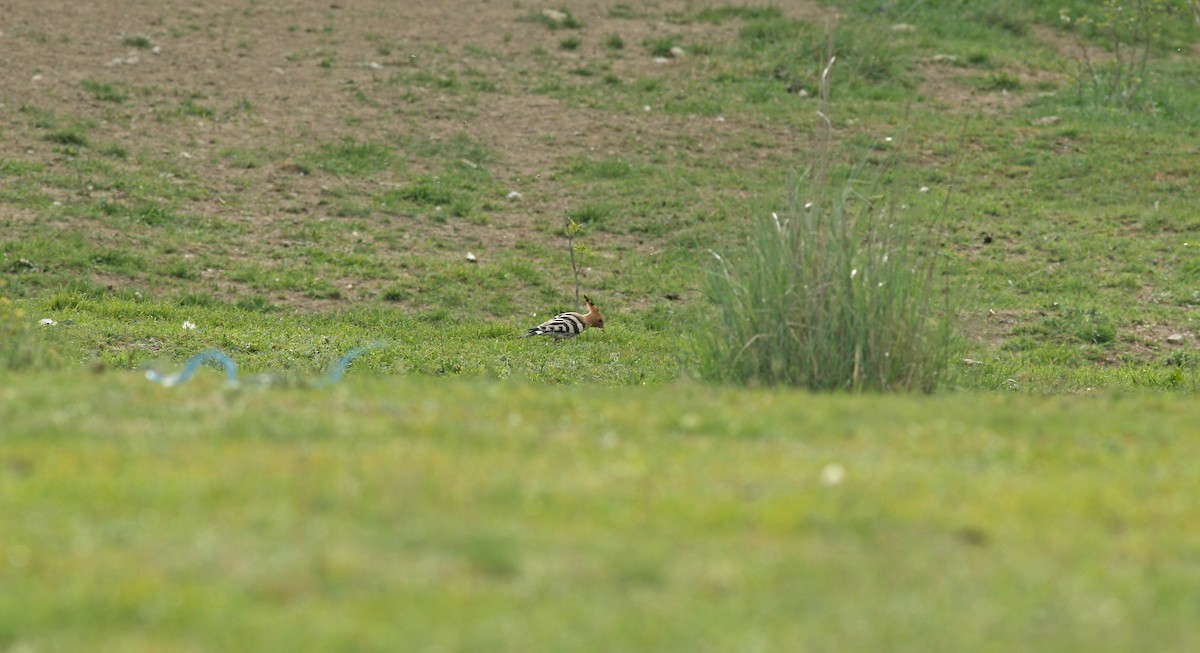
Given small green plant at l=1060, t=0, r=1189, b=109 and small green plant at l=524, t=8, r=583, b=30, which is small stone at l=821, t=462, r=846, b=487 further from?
small green plant at l=524, t=8, r=583, b=30

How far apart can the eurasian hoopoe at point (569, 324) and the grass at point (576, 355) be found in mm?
336

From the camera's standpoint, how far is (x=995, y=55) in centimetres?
2139

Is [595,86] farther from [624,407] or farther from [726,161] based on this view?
[624,407]

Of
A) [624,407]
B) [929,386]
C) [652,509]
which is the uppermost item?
[652,509]

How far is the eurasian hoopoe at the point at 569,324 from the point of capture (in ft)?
41.4

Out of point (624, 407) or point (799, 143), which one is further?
point (799, 143)

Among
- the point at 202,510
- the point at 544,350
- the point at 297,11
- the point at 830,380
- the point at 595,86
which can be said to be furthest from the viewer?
the point at 297,11

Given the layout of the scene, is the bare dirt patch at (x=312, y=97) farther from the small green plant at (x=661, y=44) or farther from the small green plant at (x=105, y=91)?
the small green plant at (x=661, y=44)

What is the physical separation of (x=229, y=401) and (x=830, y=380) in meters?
3.56

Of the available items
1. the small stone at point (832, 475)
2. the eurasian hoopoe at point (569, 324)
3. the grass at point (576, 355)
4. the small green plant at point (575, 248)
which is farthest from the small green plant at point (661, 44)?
the small stone at point (832, 475)

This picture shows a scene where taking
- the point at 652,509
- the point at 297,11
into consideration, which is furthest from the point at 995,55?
the point at 652,509

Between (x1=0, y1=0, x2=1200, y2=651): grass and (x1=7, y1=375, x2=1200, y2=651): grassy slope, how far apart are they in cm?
2

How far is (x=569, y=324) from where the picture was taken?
12656mm

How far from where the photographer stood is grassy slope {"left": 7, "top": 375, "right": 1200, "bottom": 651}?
409cm
